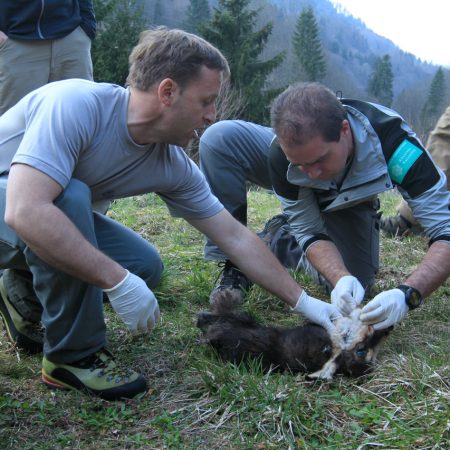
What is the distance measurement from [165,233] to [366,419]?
3797 millimetres

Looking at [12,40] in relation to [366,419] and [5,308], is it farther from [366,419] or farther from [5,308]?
[366,419]

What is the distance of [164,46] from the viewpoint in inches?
116

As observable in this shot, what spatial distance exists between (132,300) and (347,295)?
1.26m

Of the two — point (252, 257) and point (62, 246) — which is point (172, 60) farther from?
point (252, 257)

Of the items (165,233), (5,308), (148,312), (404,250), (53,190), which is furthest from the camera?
(165,233)

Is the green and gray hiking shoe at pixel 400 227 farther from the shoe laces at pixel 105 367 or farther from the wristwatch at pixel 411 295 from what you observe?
the shoe laces at pixel 105 367

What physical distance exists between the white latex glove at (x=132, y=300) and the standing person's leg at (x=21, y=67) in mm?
2789

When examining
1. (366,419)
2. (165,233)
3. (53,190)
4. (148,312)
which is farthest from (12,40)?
(366,419)

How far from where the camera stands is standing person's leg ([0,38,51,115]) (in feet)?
15.6

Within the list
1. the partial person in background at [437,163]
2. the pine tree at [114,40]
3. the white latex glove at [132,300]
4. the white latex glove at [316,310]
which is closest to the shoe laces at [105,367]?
the white latex glove at [132,300]

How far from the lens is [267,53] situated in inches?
1544

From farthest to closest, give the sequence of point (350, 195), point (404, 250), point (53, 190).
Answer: point (404, 250) → point (350, 195) → point (53, 190)

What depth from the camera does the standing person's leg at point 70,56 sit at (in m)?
4.86

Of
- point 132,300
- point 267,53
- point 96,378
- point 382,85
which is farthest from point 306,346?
point 382,85
